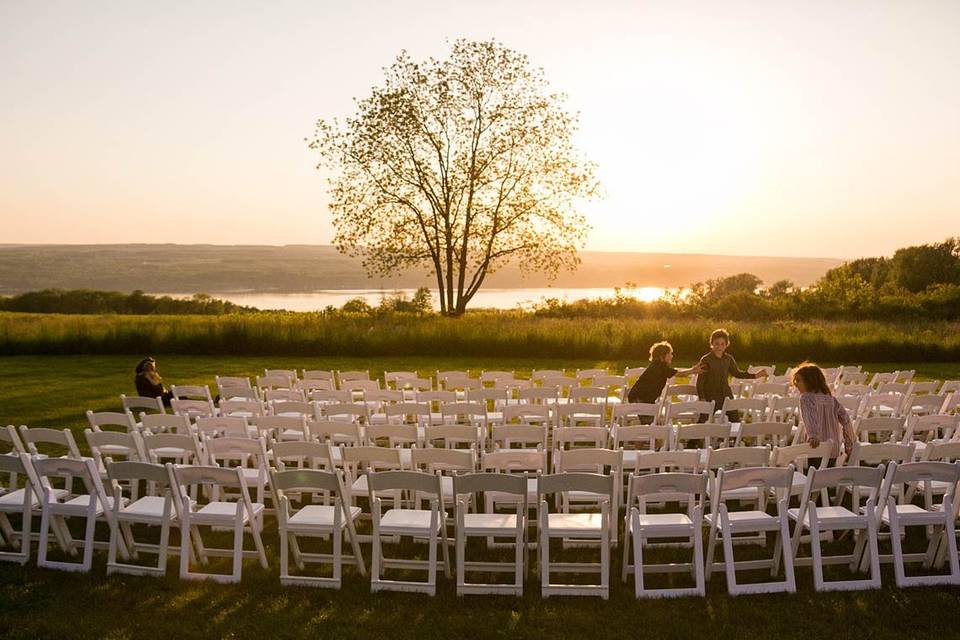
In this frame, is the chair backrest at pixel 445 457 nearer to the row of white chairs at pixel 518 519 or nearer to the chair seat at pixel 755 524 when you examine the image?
the row of white chairs at pixel 518 519

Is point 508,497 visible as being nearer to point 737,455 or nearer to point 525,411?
point 525,411

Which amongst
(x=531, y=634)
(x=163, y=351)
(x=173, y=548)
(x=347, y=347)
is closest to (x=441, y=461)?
(x=531, y=634)

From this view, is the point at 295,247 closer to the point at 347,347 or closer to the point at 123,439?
the point at 347,347

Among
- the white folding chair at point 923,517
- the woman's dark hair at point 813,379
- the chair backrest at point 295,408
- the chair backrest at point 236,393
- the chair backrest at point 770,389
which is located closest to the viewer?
the white folding chair at point 923,517

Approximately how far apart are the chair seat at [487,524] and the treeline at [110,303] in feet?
107

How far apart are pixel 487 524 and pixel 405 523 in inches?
26.0

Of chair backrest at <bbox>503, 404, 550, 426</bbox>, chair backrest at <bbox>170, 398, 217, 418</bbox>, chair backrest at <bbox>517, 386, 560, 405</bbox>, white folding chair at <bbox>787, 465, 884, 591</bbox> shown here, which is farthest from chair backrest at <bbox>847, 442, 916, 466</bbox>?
chair backrest at <bbox>170, 398, 217, 418</bbox>

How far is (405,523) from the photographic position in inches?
244

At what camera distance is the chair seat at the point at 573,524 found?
6078 millimetres

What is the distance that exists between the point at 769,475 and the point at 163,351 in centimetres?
2207

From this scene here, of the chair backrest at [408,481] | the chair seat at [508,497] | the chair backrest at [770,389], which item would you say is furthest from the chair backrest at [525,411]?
the chair backrest at [770,389]

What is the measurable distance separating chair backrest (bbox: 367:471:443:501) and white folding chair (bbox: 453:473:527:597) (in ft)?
0.60

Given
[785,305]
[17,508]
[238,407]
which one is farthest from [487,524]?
[785,305]

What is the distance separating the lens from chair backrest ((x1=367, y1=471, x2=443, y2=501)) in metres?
5.73
